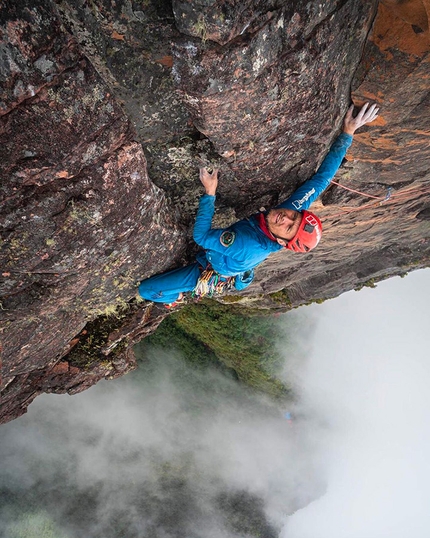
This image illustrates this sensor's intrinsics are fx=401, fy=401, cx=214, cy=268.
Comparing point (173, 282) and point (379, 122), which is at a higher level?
point (379, 122)

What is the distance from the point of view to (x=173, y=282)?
589cm

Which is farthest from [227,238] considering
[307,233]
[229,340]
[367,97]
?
[229,340]

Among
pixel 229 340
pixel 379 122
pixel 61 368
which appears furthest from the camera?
pixel 229 340

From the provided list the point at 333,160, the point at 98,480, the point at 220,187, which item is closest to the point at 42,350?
the point at 220,187

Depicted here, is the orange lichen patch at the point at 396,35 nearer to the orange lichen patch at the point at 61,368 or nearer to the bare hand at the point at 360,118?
the bare hand at the point at 360,118

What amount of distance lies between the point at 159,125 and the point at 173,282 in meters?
2.50

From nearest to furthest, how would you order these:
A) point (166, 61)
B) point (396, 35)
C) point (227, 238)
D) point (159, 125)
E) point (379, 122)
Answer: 1. point (166, 61)
2. point (396, 35)
3. point (159, 125)
4. point (379, 122)
5. point (227, 238)

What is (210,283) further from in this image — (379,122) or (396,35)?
(396,35)

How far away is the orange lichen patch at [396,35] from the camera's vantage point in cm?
354

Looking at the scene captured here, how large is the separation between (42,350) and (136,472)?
1468 centimetres

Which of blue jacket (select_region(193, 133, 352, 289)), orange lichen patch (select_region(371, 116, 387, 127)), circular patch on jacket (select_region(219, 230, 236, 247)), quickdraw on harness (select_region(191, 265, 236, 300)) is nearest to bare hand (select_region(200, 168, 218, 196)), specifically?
blue jacket (select_region(193, 133, 352, 289))

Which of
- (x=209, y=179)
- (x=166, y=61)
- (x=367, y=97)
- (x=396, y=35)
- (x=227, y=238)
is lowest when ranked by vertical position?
(x=227, y=238)

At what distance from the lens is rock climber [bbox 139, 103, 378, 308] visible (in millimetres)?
4547

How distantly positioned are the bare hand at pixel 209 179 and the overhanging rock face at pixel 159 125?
129 mm
